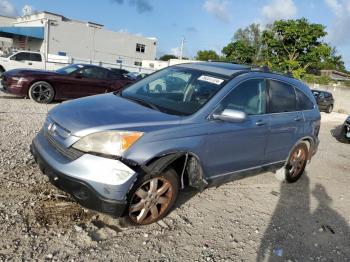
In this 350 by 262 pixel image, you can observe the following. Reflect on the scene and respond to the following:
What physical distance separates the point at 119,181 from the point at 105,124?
596 mm

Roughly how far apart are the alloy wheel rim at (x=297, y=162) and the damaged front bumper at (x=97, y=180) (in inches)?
136

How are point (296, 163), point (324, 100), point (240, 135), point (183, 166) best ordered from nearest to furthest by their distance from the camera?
point (183, 166) → point (240, 135) → point (296, 163) → point (324, 100)

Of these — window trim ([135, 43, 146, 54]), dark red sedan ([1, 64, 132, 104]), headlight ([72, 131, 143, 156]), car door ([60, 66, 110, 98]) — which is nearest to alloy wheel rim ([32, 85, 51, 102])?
dark red sedan ([1, 64, 132, 104])

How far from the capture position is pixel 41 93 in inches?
459

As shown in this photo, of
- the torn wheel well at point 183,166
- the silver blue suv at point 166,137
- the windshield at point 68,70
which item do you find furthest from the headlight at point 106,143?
the windshield at point 68,70

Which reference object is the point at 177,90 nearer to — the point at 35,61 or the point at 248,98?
the point at 248,98

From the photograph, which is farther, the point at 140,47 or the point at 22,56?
the point at 140,47

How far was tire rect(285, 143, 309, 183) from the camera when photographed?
620 cm

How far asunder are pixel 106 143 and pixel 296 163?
3.78 metres

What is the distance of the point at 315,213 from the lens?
520cm

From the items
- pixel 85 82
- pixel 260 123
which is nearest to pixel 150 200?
pixel 260 123

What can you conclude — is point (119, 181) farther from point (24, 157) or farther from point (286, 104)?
point (286, 104)

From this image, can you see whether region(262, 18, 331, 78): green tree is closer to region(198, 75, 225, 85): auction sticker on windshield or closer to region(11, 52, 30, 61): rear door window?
region(11, 52, 30, 61): rear door window

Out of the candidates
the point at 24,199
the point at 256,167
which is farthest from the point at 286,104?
the point at 24,199
